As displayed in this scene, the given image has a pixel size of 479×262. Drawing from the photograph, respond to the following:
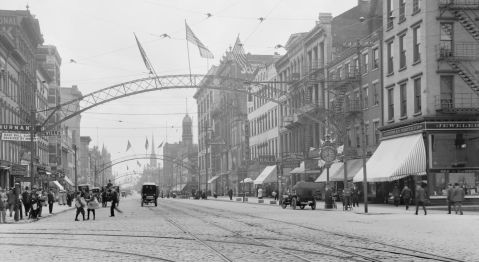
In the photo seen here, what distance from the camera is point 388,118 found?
49.2 meters

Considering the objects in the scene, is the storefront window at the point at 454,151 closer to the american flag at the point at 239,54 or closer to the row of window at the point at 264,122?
the american flag at the point at 239,54

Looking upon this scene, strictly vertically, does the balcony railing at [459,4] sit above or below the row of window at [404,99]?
above

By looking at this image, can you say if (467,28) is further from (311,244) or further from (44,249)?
(44,249)

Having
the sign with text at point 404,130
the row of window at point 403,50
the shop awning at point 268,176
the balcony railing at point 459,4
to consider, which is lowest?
the shop awning at point 268,176

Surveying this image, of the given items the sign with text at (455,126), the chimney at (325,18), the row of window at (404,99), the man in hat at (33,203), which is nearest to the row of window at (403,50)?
the row of window at (404,99)

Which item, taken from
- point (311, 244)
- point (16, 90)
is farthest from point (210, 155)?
A: point (311, 244)

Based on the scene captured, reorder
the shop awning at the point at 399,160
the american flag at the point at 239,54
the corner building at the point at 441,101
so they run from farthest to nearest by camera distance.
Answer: the american flag at the point at 239,54 → the shop awning at the point at 399,160 → the corner building at the point at 441,101

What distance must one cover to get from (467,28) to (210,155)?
317ft

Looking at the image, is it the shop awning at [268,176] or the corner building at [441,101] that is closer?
the corner building at [441,101]

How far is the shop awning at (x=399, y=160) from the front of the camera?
43.1 meters

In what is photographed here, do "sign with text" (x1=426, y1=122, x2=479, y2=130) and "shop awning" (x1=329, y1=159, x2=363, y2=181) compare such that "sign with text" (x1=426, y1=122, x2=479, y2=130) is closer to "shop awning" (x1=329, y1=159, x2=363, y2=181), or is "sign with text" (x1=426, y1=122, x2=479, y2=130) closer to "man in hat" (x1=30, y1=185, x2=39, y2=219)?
"shop awning" (x1=329, y1=159, x2=363, y2=181)

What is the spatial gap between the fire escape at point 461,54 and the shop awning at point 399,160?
2849mm

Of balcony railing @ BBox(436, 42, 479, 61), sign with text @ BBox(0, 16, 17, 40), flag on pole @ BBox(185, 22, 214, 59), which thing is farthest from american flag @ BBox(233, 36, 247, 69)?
sign with text @ BBox(0, 16, 17, 40)

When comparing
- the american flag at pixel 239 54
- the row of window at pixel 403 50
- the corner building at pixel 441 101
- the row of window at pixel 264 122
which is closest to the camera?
the corner building at pixel 441 101
